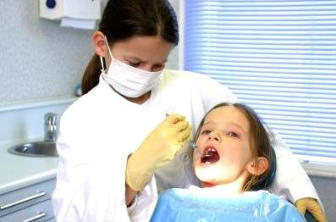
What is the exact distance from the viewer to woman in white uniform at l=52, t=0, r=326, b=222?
1168 mm

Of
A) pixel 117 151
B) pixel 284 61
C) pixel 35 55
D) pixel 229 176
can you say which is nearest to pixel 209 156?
pixel 229 176

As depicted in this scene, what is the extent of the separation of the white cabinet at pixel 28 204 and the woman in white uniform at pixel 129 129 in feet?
1.63

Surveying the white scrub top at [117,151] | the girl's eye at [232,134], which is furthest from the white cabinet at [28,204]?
the girl's eye at [232,134]

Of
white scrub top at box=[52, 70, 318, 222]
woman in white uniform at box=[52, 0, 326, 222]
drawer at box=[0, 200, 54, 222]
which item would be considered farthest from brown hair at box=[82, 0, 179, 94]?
drawer at box=[0, 200, 54, 222]

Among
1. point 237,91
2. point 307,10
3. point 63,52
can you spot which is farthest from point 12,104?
point 307,10

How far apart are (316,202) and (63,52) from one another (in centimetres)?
191

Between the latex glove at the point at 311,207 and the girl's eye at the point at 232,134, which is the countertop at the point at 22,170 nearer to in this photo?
the girl's eye at the point at 232,134

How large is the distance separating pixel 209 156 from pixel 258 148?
220 millimetres

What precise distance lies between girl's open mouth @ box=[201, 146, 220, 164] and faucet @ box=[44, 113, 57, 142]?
1.28 meters

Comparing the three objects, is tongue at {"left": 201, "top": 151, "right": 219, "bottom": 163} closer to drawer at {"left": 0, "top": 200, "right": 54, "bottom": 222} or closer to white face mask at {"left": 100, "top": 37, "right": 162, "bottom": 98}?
white face mask at {"left": 100, "top": 37, "right": 162, "bottom": 98}

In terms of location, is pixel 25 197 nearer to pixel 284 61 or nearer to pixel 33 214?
pixel 33 214

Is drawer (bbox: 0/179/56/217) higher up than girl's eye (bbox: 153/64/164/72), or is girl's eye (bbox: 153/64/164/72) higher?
girl's eye (bbox: 153/64/164/72)

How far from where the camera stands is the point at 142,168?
3.71 ft

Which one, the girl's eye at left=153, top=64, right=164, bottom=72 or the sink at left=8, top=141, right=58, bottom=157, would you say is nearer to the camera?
the girl's eye at left=153, top=64, right=164, bottom=72
